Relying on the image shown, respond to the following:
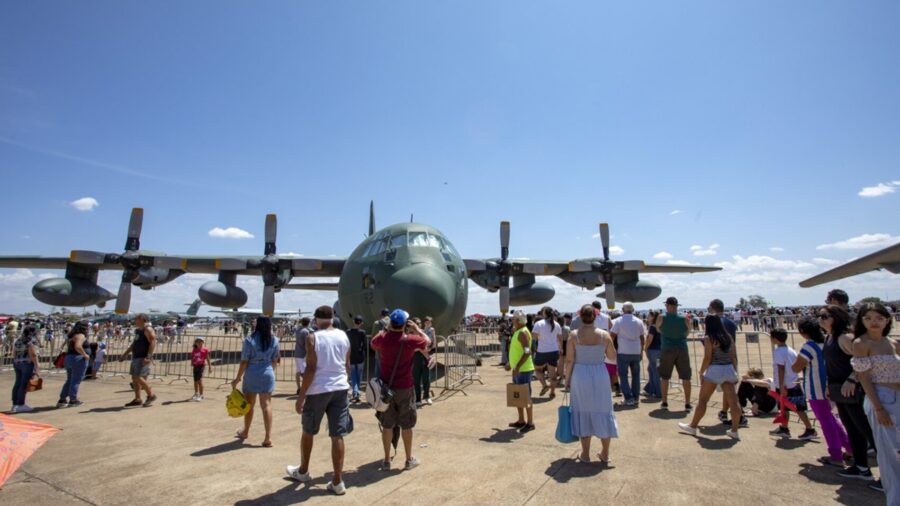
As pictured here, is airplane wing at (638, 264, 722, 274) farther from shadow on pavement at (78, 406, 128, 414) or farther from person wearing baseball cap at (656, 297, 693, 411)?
shadow on pavement at (78, 406, 128, 414)

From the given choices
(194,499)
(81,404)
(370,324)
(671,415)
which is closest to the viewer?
(194,499)

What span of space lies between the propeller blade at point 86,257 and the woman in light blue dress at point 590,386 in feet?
66.8

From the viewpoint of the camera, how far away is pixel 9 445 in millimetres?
3803

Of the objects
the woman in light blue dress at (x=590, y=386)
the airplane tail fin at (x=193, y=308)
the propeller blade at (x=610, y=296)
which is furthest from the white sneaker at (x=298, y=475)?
the airplane tail fin at (x=193, y=308)

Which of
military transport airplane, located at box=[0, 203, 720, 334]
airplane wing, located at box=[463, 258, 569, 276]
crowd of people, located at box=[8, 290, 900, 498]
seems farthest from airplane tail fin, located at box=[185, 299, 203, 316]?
crowd of people, located at box=[8, 290, 900, 498]

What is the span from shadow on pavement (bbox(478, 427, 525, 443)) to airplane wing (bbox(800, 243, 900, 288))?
6.24m

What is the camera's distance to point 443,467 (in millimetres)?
4656

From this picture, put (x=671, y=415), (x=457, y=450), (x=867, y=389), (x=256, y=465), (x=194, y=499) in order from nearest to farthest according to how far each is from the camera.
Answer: (x=867, y=389)
(x=194, y=499)
(x=256, y=465)
(x=457, y=450)
(x=671, y=415)

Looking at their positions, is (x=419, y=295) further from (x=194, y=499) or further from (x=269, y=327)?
(x=194, y=499)

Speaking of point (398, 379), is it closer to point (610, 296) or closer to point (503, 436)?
point (503, 436)

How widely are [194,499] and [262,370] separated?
200cm

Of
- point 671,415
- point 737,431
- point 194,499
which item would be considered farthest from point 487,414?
point 194,499

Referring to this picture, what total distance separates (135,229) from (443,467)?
20.1 meters

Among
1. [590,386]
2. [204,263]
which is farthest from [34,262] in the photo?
[590,386]
